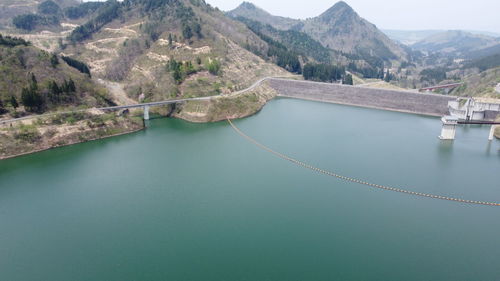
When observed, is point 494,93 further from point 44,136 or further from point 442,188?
point 44,136

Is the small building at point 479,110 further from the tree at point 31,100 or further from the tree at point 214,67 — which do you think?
the tree at point 31,100

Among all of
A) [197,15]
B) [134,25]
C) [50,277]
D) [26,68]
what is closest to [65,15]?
[134,25]

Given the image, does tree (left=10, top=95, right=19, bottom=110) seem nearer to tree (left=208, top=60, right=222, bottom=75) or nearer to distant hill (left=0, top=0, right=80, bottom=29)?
tree (left=208, top=60, right=222, bottom=75)

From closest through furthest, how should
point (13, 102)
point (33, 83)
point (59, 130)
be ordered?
1. point (13, 102)
2. point (59, 130)
3. point (33, 83)

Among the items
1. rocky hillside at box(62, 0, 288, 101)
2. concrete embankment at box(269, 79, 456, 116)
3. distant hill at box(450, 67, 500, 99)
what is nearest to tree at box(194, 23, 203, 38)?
rocky hillside at box(62, 0, 288, 101)

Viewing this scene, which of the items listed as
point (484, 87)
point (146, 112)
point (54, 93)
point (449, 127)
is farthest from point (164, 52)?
point (484, 87)

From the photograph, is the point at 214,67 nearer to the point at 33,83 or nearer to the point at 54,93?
the point at 54,93

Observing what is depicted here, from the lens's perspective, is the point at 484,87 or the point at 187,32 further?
the point at 187,32
